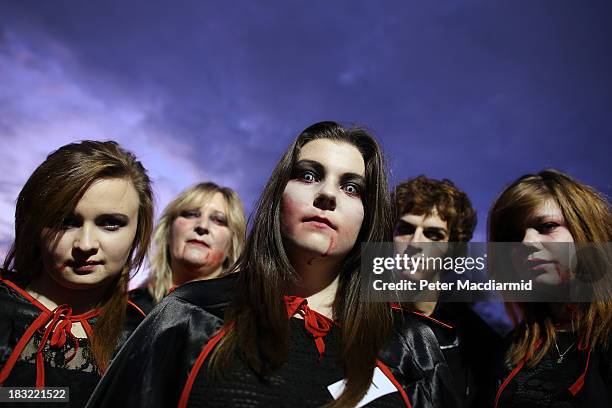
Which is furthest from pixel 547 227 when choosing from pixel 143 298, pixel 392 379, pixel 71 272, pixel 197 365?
pixel 143 298

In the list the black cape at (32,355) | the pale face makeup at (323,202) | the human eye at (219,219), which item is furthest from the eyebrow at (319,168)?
the human eye at (219,219)

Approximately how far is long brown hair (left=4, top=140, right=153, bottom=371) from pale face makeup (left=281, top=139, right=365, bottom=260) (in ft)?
4.18

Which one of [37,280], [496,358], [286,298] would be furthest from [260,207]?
[496,358]

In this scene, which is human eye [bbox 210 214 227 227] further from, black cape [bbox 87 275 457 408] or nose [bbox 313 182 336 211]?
nose [bbox 313 182 336 211]

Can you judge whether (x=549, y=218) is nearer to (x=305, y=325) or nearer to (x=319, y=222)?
(x=319, y=222)

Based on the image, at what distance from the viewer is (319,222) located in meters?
2.61

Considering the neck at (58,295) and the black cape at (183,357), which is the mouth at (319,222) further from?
the neck at (58,295)

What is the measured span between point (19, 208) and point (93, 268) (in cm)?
73


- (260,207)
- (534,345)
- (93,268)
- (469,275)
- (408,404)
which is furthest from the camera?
(469,275)

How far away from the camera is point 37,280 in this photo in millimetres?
3199

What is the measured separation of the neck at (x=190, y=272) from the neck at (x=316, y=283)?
8.30 feet

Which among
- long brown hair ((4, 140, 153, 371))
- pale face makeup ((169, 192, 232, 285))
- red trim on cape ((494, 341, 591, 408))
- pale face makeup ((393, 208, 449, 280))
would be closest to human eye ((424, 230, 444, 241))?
pale face makeup ((393, 208, 449, 280))

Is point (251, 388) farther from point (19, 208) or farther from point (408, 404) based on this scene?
point (19, 208)

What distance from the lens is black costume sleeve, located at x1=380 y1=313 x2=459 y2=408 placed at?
2.60 meters
